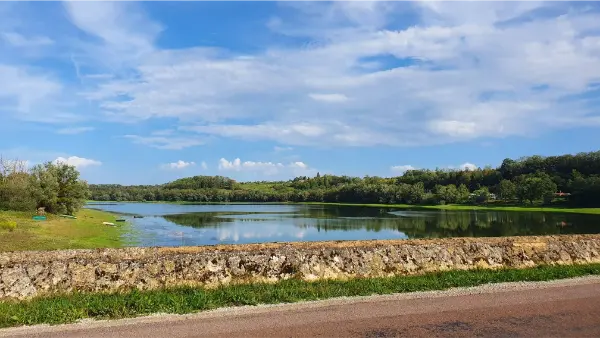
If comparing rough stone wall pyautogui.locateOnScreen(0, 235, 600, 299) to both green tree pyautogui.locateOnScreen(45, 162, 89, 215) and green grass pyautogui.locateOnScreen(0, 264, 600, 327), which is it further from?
green tree pyautogui.locateOnScreen(45, 162, 89, 215)

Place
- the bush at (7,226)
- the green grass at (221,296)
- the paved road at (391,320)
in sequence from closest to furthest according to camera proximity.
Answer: the paved road at (391,320)
the green grass at (221,296)
the bush at (7,226)

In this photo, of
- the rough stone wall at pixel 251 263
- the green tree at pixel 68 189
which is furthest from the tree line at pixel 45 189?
the rough stone wall at pixel 251 263

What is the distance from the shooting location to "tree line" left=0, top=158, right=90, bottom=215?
191 ft

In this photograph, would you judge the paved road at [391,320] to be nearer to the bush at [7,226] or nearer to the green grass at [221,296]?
the green grass at [221,296]

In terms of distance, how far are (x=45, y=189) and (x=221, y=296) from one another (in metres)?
60.5

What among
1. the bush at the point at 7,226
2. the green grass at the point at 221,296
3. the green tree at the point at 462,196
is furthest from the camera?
the green tree at the point at 462,196

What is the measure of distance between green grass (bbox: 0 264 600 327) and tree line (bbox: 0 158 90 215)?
182ft

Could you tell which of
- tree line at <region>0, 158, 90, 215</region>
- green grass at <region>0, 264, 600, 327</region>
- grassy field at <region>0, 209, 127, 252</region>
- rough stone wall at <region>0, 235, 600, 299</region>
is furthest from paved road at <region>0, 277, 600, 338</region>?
tree line at <region>0, 158, 90, 215</region>

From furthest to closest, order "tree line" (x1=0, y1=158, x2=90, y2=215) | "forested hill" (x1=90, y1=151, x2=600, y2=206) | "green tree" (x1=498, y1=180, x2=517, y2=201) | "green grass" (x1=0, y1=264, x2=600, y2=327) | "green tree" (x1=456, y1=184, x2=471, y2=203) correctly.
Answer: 1. "green tree" (x1=456, y1=184, x2=471, y2=203)
2. "green tree" (x1=498, y1=180, x2=517, y2=201)
3. "forested hill" (x1=90, y1=151, x2=600, y2=206)
4. "tree line" (x1=0, y1=158, x2=90, y2=215)
5. "green grass" (x1=0, y1=264, x2=600, y2=327)

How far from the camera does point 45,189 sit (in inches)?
2456

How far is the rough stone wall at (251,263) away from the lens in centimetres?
1134

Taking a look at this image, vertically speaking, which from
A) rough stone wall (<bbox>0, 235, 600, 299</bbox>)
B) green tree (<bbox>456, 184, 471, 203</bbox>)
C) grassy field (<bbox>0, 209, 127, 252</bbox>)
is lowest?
grassy field (<bbox>0, 209, 127, 252</bbox>)

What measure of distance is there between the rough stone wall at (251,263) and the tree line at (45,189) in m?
49.5

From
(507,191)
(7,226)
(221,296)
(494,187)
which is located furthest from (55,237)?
(494,187)
